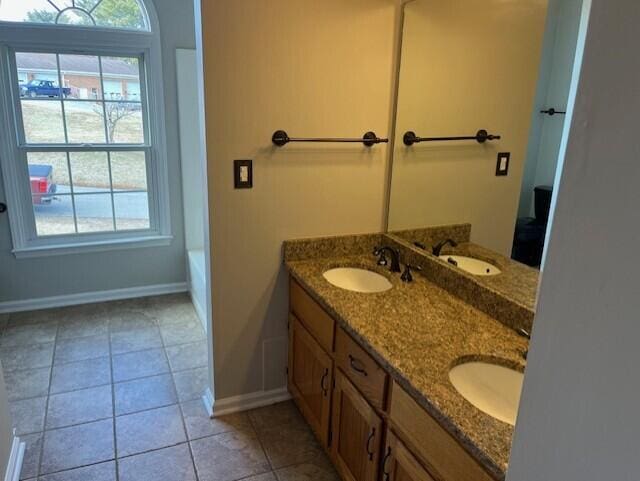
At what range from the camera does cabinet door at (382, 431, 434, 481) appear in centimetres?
136

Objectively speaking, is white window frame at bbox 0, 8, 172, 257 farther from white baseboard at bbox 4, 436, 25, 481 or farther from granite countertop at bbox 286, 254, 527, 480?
granite countertop at bbox 286, 254, 527, 480

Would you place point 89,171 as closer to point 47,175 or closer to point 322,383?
point 47,175

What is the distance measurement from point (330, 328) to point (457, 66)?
1.29m

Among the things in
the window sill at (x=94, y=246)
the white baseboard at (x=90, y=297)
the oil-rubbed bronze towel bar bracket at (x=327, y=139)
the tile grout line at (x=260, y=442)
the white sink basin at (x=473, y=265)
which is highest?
the oil-rubbed bronze towel bar bracket at (x=327, y=139)

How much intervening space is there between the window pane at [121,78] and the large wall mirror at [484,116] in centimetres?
221

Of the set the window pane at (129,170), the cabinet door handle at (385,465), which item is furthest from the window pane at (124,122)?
the cabinet door handle at (385,465)

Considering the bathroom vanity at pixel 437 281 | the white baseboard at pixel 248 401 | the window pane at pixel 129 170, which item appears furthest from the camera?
the window pane at pixel 129 170

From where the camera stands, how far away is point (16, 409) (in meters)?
2.45

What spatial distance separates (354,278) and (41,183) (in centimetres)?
256

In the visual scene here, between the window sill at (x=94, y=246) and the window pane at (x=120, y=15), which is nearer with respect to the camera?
the window pane at (x=120, y=15)

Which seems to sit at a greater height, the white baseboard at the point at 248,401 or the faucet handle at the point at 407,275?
the faucet handle at the point at 407,275

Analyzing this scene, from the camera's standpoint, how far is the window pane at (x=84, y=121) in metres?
3.43

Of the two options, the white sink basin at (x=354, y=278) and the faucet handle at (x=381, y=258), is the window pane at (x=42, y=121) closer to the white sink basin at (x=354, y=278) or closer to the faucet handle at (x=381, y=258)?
the white sink basin at (x=354, y=278)

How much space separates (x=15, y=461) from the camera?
202 cm
